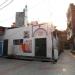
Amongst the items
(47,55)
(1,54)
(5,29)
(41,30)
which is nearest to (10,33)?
(5,29)

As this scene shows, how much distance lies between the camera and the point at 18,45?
37344mm

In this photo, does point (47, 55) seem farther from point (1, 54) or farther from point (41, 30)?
point (1, 54)

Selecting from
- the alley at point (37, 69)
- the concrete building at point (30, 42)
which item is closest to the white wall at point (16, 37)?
the concrete building at point (30, 42)

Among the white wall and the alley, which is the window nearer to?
the white wall

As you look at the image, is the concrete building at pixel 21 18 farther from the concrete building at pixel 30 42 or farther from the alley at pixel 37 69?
the alley at pixel 37 69

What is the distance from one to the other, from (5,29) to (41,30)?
8.32 meters

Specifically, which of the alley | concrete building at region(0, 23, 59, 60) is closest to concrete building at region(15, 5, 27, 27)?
concrete building at region(0, 23, 59, 60)

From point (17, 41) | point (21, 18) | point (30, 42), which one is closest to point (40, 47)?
point (30, 42)

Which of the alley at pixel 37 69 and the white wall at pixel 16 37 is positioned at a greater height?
the white wall at pixel 16 37

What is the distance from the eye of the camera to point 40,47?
33688mm

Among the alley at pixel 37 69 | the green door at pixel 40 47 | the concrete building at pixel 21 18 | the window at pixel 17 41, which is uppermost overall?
the concrete building at pixel 21 18

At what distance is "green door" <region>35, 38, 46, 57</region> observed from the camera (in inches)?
1308

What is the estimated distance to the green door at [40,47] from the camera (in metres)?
33.2

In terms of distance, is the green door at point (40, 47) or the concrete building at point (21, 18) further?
the concrete building at point (21, 18)
